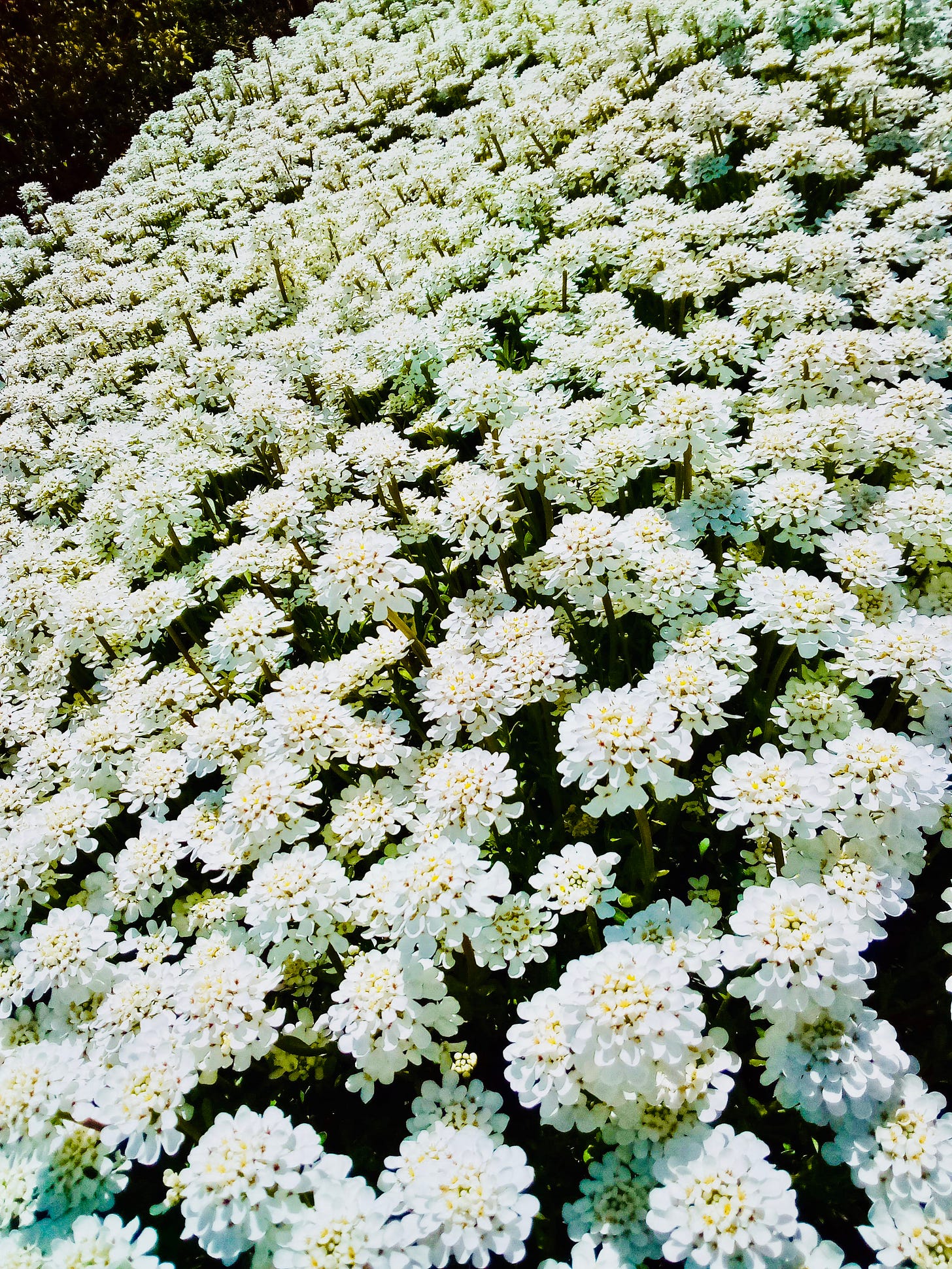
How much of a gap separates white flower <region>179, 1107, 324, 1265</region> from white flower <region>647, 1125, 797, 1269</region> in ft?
4.03

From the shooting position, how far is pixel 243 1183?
Result: 2611mm

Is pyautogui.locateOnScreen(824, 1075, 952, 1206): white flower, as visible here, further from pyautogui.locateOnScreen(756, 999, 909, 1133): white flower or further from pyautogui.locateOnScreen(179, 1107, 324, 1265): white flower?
pyautogui.locateOnScreen(179, 1107, 324, 1265): white flower

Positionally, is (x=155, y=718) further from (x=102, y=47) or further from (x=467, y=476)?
(x=102, y=47)

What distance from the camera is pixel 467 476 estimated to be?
4.82 m

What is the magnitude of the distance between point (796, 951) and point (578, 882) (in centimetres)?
94

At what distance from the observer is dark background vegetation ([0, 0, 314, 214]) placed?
59.5ft

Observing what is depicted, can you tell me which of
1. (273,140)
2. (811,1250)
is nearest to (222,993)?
(811,1250)

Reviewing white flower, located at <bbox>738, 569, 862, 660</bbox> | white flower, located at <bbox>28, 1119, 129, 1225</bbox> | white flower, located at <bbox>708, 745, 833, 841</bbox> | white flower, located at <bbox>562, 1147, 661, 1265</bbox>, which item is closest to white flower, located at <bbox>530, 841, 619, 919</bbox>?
white flower, located at <bbox>708, 745, 833, 841</bbox>

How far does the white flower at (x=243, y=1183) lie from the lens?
8.50ft

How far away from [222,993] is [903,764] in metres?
2.91

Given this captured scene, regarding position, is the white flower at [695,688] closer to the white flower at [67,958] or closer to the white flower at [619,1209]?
the white flower at [619,1209]

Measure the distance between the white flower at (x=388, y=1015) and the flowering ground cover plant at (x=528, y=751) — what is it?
0.02 metres

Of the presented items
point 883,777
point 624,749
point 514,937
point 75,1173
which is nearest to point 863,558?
point 883,777

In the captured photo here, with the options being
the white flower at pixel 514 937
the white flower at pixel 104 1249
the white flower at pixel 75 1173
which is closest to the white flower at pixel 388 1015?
the white flower at pixel 514 937
